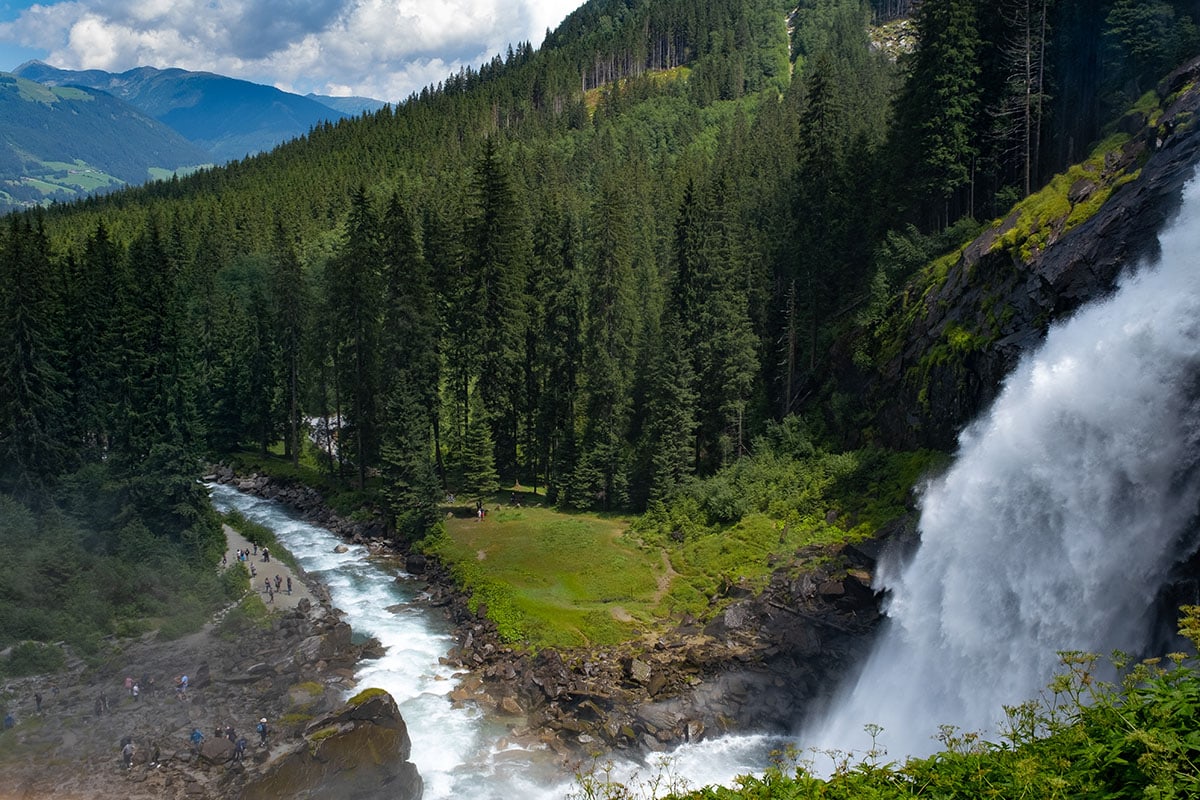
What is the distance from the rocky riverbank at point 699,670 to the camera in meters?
25.5

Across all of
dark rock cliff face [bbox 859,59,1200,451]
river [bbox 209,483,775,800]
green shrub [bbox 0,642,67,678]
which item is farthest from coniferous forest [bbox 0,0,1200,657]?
river [bbox 209,483,775,800]

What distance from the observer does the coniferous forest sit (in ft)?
121

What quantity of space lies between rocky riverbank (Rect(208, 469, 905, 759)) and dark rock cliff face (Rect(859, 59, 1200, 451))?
259 inches

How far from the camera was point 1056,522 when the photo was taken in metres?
21.3

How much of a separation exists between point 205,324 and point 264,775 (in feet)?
190

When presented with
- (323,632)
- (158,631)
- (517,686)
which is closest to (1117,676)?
(517,686)

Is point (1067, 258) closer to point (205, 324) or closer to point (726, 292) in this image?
point (726, 292)

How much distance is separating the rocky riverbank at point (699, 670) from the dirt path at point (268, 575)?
28.9 ft

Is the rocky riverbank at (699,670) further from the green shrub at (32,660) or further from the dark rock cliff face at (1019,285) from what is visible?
the green shrub at (32,660)

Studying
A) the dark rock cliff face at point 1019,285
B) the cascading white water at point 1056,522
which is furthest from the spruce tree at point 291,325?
the cascading white water at point 1056,522

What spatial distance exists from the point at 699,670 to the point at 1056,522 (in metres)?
12.8

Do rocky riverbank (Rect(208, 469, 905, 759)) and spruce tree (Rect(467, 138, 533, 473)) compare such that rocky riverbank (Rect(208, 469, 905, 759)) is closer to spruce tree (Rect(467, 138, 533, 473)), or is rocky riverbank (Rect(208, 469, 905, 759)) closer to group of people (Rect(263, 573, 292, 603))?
group of people (Rect(263, 573, 292, 603))

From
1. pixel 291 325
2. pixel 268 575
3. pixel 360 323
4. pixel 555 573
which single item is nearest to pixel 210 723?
pixel 268 575

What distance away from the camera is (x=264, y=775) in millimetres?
22562
